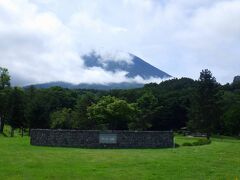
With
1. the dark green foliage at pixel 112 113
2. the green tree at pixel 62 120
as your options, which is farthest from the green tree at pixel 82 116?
the dark green foliage at pixel 112 113

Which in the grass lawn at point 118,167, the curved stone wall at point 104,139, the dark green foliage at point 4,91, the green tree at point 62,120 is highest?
the dark green foliage at point 4,91

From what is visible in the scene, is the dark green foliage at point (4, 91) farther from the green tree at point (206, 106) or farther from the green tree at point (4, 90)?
the green tree at point (206, 106)

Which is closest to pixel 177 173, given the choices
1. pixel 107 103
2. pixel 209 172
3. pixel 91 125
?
pixel 209 172

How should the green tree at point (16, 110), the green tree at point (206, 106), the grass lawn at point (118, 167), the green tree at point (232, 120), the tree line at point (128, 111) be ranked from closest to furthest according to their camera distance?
the grass lawn at point (118, 167)
the green tree at point (206, 106)
the tree line at point (128, 111)
the green tree at point (232, 120)
the green tree at point (16, 110)

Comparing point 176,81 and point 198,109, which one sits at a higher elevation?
point 176,81

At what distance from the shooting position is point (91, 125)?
280 ft

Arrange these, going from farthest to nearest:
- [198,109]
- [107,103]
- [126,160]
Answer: [107,103]
[198,109]
[126,160]

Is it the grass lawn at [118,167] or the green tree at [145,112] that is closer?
the grass lawn at [118,167]

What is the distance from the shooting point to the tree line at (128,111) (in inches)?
2709

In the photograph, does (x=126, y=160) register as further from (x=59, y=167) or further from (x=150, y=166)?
(x=59, y=167)

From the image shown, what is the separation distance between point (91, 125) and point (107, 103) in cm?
820

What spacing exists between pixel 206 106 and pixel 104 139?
34763mm

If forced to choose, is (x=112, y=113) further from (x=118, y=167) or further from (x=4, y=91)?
(x=118, y=167)

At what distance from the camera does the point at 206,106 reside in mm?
67812
